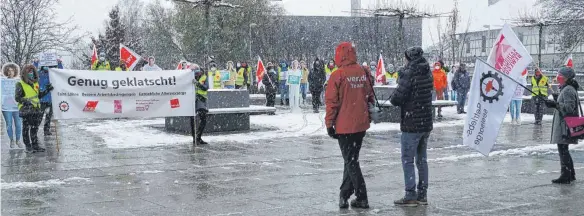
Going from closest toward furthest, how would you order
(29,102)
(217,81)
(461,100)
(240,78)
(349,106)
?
(349,106)
(29,102)
(461,100)
(217,81)
(240,78)

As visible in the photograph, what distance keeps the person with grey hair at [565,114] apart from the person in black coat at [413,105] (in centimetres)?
235

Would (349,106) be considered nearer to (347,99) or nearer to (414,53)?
(347,99)

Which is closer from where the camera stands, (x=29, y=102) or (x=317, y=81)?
(x=29, y=102)

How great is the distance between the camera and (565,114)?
392 inches

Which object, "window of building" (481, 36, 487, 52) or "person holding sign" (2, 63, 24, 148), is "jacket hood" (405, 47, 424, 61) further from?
"window of building" (481, 36, 487, 52)

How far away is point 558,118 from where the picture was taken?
1009cm

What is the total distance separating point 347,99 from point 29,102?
319 inches

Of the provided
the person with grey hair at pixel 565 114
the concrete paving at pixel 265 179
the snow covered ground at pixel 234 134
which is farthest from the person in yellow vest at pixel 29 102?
the person with grey hair at pixel 565 114

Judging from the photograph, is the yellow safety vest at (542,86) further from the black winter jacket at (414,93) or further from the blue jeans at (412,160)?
the black winter jacket at (414,93)

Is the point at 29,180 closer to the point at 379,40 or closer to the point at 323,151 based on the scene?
the point at 323,151

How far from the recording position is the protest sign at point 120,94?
1457 centimetres

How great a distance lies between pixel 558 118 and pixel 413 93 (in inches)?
109

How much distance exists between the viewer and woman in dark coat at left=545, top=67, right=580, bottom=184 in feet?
32.6

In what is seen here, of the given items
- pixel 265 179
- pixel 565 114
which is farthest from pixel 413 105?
pixel 265 179
